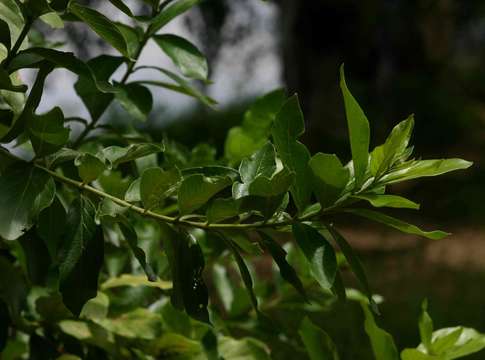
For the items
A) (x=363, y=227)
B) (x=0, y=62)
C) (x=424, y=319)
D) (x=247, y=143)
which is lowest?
(x=363, y=227)

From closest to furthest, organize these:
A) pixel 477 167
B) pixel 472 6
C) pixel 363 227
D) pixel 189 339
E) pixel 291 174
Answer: pixel 291 174
pixel 189 339
pixel 363 227
pixel 477 167
pixel 472 6

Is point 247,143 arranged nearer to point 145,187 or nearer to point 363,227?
point 145,187

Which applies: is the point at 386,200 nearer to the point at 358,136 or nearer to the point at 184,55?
the point at 358,136

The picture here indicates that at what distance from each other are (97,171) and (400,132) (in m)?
0.23

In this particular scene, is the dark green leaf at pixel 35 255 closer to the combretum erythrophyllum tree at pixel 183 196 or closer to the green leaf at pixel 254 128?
the combretum erythrophyllum tree at pixel 183 196

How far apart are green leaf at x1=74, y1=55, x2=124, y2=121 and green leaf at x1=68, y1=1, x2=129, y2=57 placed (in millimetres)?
225

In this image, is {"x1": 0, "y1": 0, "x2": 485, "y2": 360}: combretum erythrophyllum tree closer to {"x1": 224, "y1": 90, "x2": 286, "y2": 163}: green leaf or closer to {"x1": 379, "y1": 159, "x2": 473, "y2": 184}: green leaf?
{"x1": 379, "y1": 159, "x2": 473, "y2": 184}: green leaf

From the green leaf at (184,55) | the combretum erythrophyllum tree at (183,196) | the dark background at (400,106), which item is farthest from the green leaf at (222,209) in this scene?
the dark background at (400,106)

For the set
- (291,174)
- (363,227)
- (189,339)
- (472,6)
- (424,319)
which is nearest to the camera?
(291,174)

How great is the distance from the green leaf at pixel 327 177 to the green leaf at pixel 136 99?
30 cm

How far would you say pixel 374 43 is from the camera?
6.90 m

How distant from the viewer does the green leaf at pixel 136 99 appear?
34.6 inches

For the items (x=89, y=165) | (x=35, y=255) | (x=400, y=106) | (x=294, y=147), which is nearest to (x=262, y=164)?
(x=294, y=147)

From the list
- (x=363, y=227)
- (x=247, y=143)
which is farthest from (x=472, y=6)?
(x=247, y=143)
